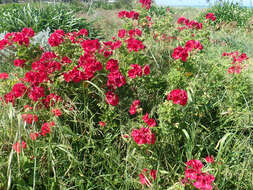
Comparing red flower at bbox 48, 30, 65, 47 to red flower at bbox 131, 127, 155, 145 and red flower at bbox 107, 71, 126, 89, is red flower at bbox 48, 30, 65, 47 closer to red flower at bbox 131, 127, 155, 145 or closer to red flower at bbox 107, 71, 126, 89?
red flower at bbox 107, 71, 126, 89

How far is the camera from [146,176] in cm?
189

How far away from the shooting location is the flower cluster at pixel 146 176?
5.93ft

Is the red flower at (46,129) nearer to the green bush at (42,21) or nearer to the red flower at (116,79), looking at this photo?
the red flower at (116,79)

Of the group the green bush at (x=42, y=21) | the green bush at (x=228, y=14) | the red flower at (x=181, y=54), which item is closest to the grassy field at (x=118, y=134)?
the red flower at (x=181, y=54)

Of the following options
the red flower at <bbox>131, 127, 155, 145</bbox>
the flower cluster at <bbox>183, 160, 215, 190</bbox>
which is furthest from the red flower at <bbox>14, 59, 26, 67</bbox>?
the flower cluster at <bbox>183, 160, 215, 190</bbox>

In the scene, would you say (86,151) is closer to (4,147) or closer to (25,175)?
(25,175)

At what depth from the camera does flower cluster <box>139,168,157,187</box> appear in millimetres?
1809

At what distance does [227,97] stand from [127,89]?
1.21 m

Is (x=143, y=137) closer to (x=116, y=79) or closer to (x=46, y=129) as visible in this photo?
(x=116, y=79)

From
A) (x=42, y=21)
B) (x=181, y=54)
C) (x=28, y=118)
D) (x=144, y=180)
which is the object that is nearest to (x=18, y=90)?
(x=28, y=118)

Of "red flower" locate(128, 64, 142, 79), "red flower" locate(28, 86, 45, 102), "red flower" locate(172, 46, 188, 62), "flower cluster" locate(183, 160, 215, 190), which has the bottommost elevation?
"flower cluster" locate(183, 160, 215, 190)

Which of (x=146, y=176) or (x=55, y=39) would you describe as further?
(x=55, y=39)

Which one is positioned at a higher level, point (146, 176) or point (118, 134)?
point (118, 134)

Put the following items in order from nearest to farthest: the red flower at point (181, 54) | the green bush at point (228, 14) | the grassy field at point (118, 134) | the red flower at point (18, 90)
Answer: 1. the grassy field at point (118, 134)
2. the red flower at point (18, 90)
3. the red flower at point (181, 54)
4. the green bush at point (228, 14)
